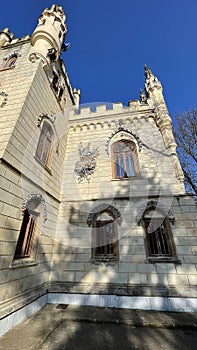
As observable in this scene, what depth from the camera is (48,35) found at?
8.27 meters

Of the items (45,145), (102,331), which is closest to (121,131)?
(45,145)

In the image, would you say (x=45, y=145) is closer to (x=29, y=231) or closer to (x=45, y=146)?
(x=45, y=146)

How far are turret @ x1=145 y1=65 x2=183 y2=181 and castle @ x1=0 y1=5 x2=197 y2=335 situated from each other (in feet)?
0.18

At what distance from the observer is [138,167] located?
305 inches

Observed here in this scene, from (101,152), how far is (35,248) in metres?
5.50

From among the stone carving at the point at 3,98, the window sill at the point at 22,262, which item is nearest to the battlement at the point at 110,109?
the stone carving at the point at 3,98

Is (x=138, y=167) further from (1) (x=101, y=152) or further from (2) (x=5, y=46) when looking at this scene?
(2) (x=5, y=46)

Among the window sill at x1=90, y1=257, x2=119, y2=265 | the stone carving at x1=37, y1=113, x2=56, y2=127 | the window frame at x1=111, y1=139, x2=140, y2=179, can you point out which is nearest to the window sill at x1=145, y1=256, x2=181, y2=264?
the window sill at x1=90, y1=257, x2=119, y2=265

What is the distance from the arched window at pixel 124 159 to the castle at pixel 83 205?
0.05m

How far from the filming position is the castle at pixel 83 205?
4891 millimetres

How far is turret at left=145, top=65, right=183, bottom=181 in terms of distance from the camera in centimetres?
730

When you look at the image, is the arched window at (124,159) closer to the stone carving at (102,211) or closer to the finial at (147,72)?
the stone carving at (102,211)

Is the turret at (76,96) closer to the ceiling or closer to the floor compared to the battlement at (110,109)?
closer to the ceiling

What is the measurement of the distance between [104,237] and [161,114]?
702 cm
